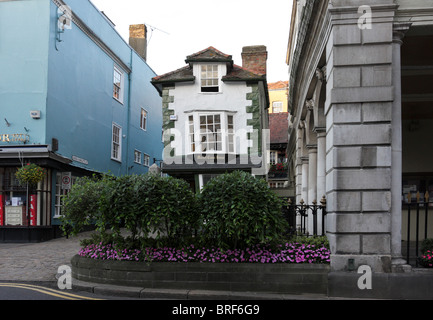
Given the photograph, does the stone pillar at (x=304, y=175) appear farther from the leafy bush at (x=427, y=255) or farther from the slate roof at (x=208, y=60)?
the leafy bush at (x=427, y=255)

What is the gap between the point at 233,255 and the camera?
6789 mm

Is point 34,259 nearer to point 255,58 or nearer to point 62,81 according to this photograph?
point 62,81

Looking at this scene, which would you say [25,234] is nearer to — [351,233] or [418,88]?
[351,233]

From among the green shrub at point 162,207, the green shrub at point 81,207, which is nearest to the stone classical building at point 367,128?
the green shrub at point 162,207

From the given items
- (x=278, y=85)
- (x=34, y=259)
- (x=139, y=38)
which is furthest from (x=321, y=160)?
(x=278, y=85)

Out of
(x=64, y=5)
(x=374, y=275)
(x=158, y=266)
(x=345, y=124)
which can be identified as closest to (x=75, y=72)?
(x=64, y=5)

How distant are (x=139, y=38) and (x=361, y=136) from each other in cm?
2276

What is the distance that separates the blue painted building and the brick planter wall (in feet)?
30.7

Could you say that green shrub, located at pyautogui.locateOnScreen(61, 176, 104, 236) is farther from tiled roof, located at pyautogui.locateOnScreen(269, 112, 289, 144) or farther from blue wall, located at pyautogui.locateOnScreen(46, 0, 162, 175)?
tiled roof, located at pyautogui.locateOnScreen(269, 112, 289, 144)

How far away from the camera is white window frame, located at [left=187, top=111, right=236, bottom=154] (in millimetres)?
16734

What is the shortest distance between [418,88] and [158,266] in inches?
316

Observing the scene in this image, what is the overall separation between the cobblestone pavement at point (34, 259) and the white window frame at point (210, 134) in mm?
6547

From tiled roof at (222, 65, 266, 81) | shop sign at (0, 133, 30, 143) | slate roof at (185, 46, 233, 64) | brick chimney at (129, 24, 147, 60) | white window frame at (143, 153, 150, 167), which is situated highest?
brick chimney at (129, 24, 147, 60)

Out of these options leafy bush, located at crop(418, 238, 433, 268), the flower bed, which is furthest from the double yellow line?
→ leafy bush, located at crop(418, 238, 433, 268)
